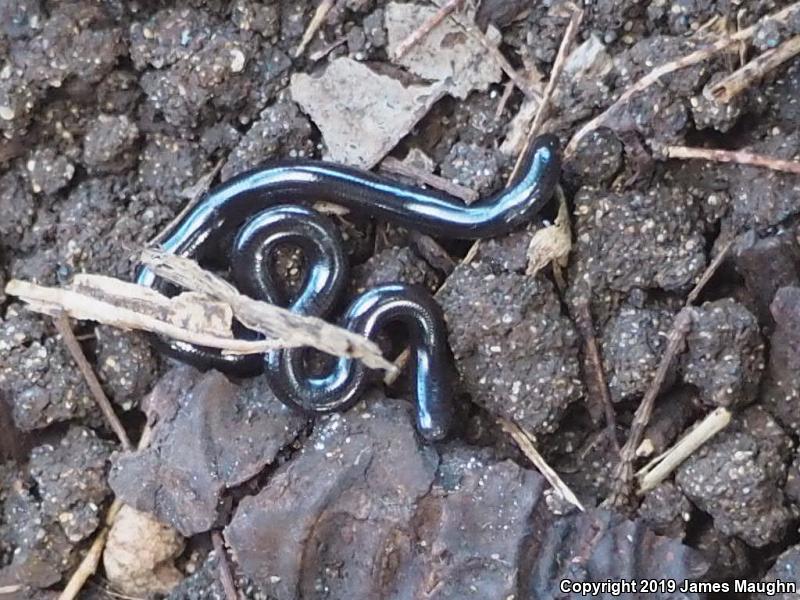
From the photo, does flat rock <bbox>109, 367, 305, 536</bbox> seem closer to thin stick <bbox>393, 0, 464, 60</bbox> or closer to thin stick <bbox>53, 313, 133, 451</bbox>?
thin stick <bbox>53, 313, 133, 451</bbox>

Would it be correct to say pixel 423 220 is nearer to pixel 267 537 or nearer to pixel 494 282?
pixel 494 282

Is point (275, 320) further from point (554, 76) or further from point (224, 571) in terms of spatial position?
point (554, 76)

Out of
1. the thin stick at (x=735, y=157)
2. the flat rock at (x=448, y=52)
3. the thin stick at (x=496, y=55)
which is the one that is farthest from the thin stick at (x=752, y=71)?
the flat rock at (x=448, y=52)

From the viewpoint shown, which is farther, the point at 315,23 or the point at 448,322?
the point at 315,23

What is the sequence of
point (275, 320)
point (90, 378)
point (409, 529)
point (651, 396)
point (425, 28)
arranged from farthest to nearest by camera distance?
point (90, 378) < point (425, 28) < point (651, 396) < point (409, 529) < point (275, 320)

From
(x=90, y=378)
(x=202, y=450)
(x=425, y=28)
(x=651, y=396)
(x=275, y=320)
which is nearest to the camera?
(x=275, y=320)

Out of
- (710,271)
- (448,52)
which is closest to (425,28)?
(448,52)
